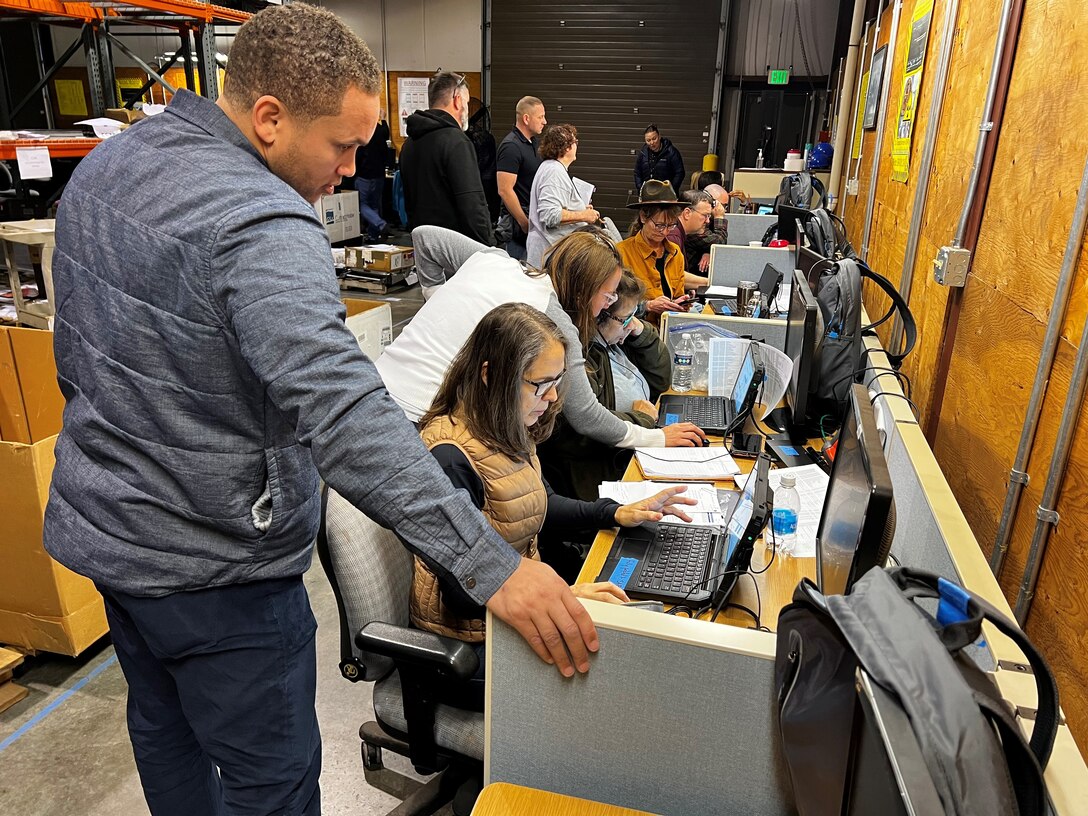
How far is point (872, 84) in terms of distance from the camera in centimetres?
485

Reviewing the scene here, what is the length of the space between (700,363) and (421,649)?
1.94m

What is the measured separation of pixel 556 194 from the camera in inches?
166

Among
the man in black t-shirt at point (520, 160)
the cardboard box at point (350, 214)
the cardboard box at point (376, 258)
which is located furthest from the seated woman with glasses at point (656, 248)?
the cardboard box at point (350, 214)

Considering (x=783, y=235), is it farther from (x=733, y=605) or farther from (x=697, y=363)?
(x=733, y=605)

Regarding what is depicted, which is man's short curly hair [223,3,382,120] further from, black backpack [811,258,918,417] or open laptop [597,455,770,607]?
black backpack [811,258,918,417]

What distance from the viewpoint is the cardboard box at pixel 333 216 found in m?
7.77

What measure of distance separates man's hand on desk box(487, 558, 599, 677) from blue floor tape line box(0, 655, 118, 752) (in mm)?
1746

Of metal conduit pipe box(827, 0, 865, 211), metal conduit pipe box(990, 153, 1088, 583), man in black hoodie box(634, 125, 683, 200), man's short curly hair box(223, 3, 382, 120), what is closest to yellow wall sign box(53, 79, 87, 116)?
man in black hoodie box(634, 125, 683, 200)

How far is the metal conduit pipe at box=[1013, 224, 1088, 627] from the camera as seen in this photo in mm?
1271

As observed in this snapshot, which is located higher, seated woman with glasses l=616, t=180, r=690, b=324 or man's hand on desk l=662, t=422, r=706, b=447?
seated woman with glasses l=616, t=180, r=690, b=324

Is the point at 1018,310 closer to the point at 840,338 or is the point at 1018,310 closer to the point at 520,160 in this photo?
the point at 840,338

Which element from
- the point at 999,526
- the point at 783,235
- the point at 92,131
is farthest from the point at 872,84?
the point at 92,131

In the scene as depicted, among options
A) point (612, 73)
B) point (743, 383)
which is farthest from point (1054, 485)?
point (612, 73)

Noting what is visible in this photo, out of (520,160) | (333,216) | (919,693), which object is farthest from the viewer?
(333,216)
